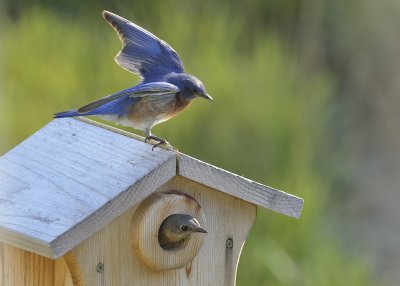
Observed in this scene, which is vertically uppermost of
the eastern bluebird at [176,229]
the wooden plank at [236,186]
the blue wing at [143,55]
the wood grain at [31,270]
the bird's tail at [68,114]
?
the blue wing at [143,55]

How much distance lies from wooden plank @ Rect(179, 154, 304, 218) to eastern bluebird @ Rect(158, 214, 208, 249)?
0.14 m

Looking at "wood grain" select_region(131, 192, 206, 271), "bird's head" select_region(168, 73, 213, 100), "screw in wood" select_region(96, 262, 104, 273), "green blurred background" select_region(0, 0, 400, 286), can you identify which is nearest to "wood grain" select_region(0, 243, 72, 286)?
"screw in wood" select_region(96, 262, 104, 273)

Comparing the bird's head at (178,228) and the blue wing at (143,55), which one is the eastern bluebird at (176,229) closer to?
the bird's head at (178,228)

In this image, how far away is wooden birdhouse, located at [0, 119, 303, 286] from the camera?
3250 millimetres

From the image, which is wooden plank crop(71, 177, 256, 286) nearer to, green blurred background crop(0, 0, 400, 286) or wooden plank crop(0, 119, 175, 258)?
wooden plank crop(0, 119, 175, 258)

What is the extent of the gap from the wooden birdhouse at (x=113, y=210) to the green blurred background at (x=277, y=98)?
219 cm

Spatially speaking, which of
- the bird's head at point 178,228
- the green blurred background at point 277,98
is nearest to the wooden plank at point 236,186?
the bird's head at point 178,228

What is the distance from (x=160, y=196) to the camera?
136 inches

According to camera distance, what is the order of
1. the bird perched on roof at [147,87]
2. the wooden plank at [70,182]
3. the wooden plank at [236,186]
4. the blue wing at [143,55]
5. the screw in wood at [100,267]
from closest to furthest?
the wooden plank at [70,182], the screw in wood at [100,267], the wooden plank at [236,186], the bird perched on roof at [147,87], the blue wing at [143,55]

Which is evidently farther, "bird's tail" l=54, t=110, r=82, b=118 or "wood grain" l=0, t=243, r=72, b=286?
"bird's tail" l=54, t=110, r=82, b=118

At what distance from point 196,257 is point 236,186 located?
0.90 feet

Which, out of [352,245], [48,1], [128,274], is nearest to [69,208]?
[128,274]

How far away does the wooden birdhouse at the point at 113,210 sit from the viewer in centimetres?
325

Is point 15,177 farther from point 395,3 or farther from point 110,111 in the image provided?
point 395,3
